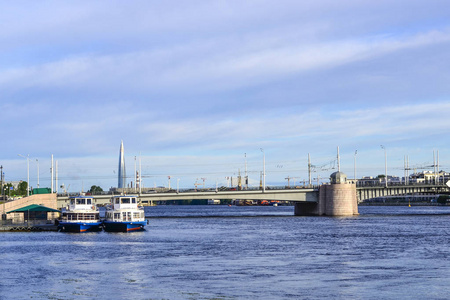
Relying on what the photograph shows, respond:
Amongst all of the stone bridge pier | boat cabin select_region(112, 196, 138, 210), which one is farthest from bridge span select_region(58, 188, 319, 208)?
boat cabin select_region(112, 196, 138, 210)

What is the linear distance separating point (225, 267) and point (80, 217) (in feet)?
193

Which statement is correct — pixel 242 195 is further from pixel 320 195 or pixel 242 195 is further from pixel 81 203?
pixel 81 203

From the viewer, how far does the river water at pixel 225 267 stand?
49.1m

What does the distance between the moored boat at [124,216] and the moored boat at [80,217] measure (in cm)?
238

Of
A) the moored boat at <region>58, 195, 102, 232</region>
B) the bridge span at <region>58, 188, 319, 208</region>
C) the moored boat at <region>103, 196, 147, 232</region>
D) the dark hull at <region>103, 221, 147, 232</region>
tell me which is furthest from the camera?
the bridge span at <region>58, 188, 319, 208</region>

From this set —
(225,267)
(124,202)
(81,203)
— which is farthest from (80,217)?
(225,267)

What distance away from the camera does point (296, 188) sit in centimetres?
17975

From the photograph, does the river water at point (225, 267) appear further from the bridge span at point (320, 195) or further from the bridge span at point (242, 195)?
the bridge span at point (320, 195)

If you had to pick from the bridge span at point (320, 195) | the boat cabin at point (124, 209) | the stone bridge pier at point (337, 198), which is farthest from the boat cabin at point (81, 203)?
the stone bridge pier at point (337, 198)

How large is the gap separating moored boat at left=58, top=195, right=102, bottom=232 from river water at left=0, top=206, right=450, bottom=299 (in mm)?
11754

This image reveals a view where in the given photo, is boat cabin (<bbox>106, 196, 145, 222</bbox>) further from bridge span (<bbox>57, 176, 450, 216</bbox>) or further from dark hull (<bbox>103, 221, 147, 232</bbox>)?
bridge span (<bbox>57, 176, 450, 216</bbox>)

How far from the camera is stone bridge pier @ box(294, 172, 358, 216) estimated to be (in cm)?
17050

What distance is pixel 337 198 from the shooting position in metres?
171

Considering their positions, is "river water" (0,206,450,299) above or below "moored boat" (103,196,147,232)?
below
